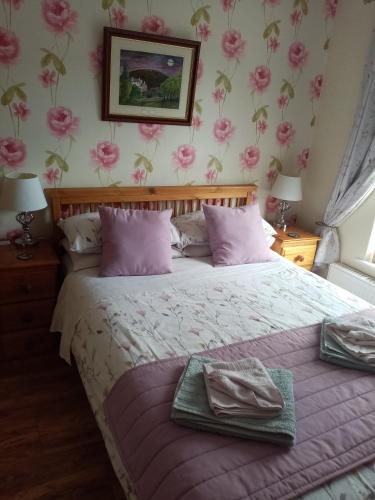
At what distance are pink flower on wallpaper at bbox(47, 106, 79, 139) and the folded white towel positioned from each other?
1.90 metres

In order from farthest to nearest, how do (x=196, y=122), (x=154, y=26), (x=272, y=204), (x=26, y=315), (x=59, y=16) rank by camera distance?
(x=272, y=204), (x=196, y=122), (x=154, y=26), (x=26, y=315), (x=59, y=16)

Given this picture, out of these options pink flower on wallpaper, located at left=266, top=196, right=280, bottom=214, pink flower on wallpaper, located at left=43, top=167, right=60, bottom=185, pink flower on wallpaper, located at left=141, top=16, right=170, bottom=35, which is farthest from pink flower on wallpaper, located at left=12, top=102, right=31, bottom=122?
pink flower on wallpaper, located at left=266, top=196, right=280, bottom=214

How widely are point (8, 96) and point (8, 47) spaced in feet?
0.84

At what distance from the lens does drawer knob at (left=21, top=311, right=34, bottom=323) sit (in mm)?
2354

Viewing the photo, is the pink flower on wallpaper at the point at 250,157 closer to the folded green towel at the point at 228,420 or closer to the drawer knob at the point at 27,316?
the drawer knob at the point at 27,316

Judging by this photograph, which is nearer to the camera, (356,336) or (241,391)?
(241,391)

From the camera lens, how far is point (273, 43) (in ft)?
9.38

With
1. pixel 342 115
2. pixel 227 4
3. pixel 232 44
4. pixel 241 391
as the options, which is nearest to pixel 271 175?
pixel 342 115

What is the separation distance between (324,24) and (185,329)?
2.58 m

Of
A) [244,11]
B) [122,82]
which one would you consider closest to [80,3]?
[122,82]

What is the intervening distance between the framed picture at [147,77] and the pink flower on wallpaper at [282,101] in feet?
2.51

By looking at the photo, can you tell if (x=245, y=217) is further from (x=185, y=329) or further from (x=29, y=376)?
(x=29, y=376)

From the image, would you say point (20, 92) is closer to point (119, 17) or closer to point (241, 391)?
point (119, 17)

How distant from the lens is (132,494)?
1.31 meters
